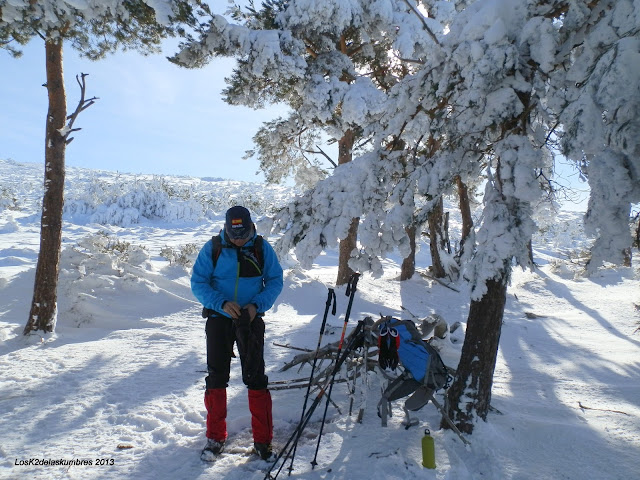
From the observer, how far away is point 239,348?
10.9ft

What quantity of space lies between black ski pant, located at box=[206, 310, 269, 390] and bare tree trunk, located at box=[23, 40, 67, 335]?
4.99 meters

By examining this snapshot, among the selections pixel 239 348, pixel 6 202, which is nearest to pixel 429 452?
pixel 239 348

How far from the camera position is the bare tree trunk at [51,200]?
21.8 feet

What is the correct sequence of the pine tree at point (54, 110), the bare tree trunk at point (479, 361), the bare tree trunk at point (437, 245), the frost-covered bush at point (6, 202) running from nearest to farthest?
the bare tree trunk at point (479, 361) < the pine tree at point (54, 110) < the bare tree trunk at point (437, 245) < the frost-covered bush at point (6, 202)

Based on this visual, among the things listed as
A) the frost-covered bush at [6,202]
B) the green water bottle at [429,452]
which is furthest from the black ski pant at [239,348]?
the frost-covered bush at [6,202]

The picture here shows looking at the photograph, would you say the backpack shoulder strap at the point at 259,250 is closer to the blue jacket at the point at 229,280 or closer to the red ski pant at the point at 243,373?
the blue jacket at the point at 229,280

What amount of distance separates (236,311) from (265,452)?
1.18m

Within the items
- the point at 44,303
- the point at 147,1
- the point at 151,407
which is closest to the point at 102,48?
the point at 147,1

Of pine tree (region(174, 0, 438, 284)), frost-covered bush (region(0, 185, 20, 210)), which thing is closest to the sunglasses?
pine tree (region(174, 0, 438, 284))

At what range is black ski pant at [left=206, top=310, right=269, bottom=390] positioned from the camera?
3277mm

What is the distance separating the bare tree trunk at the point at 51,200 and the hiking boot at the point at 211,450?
5.10 m

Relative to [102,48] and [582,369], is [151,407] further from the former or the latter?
[102,48]

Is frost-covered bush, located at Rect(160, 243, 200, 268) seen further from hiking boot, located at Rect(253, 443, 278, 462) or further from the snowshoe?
hiking boot, located at Rect(253, 443, 278, 462)

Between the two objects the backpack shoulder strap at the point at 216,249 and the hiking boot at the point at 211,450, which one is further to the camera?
the backpack shoulder strap at the point at 216,249
